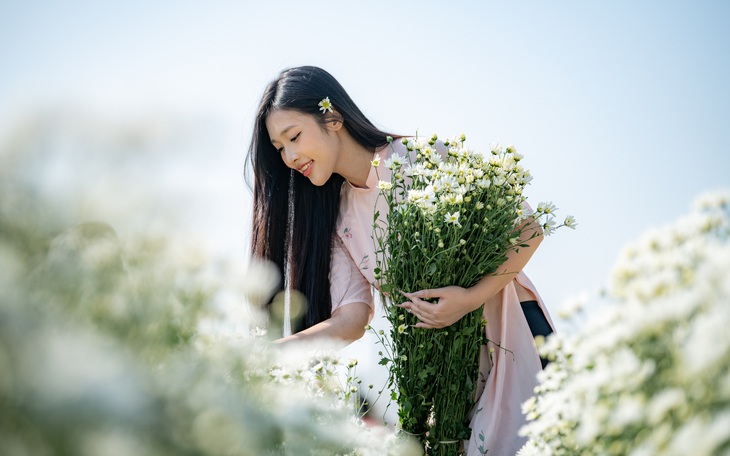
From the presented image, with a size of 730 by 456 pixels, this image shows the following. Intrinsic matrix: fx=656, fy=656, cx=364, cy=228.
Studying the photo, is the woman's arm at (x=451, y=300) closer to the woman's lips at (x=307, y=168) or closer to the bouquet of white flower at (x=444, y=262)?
the bouquet of white flower at (x=444, y=262)

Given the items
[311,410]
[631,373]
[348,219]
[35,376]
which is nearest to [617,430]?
[631,373]

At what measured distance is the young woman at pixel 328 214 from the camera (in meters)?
2.12

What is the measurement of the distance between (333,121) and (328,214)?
0.36 m

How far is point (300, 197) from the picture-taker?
2561 millimetres

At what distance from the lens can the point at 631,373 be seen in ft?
2.08

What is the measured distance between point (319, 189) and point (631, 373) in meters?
2.01

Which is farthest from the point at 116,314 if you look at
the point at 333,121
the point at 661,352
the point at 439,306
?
the point at 333,121

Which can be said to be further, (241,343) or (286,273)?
(286,273)

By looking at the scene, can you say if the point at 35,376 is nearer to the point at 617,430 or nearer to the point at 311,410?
the point at 311,410

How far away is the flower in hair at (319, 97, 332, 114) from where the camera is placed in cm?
230

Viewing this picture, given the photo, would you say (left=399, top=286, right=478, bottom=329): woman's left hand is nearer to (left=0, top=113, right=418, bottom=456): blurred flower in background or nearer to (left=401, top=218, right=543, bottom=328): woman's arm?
(left=401, top=218, right=543, bottom=328): woman's arm

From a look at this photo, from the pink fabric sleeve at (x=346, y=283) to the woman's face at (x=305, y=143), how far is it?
11.8 inches

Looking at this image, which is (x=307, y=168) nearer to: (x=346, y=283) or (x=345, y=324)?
(x=346, y=283)

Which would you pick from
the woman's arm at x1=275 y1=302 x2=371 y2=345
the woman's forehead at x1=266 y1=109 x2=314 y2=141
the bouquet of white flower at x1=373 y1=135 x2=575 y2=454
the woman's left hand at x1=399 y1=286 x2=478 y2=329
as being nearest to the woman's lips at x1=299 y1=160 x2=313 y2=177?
the woman's forehead at x1=266 y1=109 x2=314 y2=141
